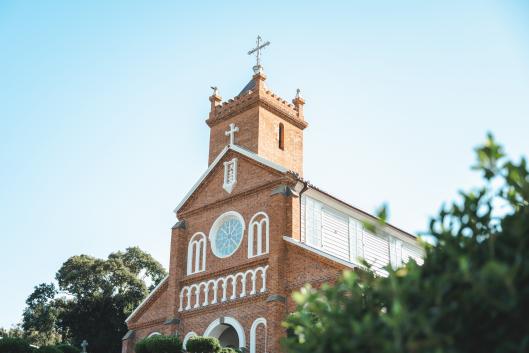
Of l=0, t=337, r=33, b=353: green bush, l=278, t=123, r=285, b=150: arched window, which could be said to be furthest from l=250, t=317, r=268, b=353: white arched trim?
l=278, t=123, r=285, b=150: arched window

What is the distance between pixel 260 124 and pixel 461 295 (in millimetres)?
24916

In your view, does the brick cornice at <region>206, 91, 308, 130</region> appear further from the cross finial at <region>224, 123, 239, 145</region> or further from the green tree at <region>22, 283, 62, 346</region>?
the green tree at <region>22, 283, 62, 346</region>

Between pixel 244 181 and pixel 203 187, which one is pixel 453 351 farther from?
pixel 203 187

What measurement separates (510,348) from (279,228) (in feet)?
62.1

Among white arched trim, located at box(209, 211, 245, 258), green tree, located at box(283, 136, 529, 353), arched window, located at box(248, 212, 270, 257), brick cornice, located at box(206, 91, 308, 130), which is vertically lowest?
green tree, located at box(283, 136, 529, 353)

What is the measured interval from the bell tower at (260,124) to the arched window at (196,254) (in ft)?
15.9

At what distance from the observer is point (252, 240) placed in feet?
89.8

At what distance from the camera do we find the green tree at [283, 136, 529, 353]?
23.6 feet

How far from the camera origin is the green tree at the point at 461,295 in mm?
7195

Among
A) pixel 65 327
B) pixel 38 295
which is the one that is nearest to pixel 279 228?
pixel 65 327

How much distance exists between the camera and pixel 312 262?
81.6 feet

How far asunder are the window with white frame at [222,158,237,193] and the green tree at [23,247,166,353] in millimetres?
19555

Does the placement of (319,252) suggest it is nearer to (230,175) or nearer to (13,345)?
(230,175)

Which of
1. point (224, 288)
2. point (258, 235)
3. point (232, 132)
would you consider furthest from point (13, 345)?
point (232, 132)
